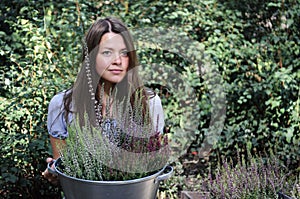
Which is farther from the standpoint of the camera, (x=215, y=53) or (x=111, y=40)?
(x=215, y=53)

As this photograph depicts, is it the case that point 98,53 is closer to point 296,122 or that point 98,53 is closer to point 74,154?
point 74,154

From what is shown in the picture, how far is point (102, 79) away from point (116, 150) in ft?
1.87

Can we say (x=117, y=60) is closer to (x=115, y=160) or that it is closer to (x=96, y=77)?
(x=96, y=77)

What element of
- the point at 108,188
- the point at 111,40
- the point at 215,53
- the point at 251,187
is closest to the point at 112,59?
the point at 111,40

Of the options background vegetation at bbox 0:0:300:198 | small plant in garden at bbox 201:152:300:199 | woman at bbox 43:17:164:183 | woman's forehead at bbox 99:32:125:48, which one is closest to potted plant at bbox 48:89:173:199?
A: woman at bbox 43:17:164:183

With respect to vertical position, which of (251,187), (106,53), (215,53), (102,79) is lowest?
(251,187)

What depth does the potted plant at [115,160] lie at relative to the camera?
122cm

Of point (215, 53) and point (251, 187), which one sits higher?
point (215, 53)

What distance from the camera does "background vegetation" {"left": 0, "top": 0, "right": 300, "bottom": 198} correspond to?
10.0ft

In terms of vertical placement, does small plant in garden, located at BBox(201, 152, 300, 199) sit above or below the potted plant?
below

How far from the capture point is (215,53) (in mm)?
3225

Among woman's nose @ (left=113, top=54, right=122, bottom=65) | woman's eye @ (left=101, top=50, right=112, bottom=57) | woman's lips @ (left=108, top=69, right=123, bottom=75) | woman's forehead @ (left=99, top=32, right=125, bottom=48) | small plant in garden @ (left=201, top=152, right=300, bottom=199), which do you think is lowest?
small plant in garden @ (left=201, top=152, right=300, bottom=199)

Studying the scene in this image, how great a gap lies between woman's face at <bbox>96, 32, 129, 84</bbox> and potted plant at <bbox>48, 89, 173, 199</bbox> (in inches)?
15.1

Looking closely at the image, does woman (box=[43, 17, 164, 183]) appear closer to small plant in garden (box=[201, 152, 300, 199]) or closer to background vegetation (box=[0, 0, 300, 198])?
small plant in garden (box=[201, 152, 300, 199])
